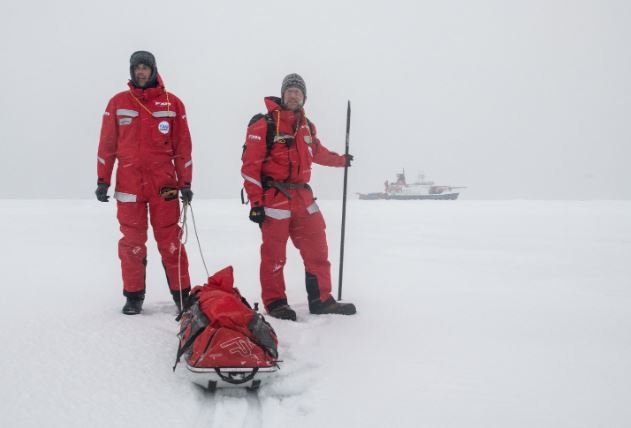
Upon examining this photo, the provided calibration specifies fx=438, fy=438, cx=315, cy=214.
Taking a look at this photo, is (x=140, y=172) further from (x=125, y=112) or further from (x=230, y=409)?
(x=230, y=409)

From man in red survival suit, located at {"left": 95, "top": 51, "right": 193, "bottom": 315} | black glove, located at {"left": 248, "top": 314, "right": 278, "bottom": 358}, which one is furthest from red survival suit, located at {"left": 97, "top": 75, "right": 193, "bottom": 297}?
black glove, located at {"left": 248, "top": 314, "right": 278, "bottom": 358}

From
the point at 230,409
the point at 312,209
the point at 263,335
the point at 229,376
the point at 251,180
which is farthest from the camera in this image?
the point at 312,209

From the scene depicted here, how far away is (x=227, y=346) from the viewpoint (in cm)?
222

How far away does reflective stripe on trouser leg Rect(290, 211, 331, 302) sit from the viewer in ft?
12.8

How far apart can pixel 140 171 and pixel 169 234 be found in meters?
0.55

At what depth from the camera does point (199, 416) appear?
2.01 meters

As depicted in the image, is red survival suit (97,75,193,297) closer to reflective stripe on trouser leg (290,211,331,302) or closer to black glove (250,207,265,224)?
black glove (250,207,265,224)

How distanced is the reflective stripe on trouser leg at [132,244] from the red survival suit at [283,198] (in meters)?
0.90

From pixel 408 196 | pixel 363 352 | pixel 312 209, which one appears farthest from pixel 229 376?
pixel 408 196

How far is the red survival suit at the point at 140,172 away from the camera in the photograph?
3.49 m

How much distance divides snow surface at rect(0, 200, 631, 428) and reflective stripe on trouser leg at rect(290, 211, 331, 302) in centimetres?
25

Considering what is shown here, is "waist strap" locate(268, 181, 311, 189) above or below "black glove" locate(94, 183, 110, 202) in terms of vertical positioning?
above

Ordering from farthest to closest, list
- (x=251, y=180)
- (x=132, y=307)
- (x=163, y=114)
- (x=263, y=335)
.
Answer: (x=251, y=180) → (x=163, y=114) → (x=132, y=307) → (x=263, y=335)

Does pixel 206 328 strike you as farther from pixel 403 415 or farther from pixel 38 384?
pixel 403 415
